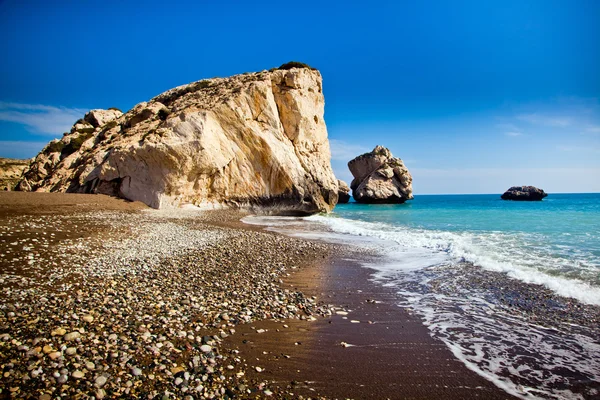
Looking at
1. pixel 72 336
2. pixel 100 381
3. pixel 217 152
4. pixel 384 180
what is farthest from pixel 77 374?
pixel 384 180

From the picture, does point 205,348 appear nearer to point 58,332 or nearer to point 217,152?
point 58,332

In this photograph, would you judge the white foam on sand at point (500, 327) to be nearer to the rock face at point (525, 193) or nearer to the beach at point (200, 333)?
the beach at point (200, 333)

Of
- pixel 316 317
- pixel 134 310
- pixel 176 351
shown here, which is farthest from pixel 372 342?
pixel 134 310

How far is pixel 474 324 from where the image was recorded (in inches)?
258

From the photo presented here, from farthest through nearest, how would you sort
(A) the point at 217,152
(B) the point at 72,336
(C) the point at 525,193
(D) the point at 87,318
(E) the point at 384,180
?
(C) the point at 525,193, (E) the point at 384,180, (A) the point at 217,152, (D) the point at 87,318, (B) the point at 72,336

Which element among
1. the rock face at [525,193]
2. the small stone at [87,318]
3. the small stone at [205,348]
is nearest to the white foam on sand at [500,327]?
the small stone at [205,348]

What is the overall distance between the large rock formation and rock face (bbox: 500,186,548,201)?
90.6 meters

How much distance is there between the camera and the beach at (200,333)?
13.1 feet

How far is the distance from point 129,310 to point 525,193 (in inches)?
4798

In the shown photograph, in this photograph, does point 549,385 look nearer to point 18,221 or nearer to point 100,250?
point 100,250

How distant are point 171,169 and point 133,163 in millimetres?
3620

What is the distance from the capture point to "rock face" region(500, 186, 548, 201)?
98125 millimetres

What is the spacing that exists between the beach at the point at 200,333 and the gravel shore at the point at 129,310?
22mm

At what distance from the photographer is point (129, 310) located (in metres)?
5.83
